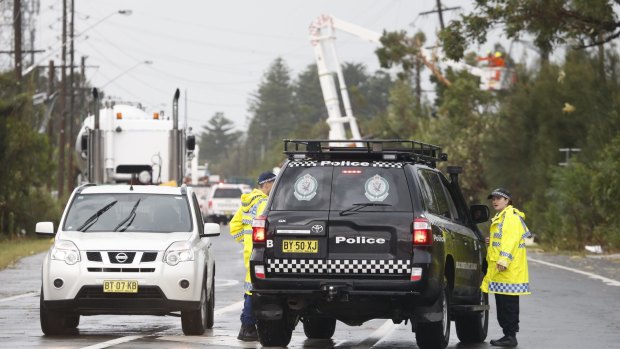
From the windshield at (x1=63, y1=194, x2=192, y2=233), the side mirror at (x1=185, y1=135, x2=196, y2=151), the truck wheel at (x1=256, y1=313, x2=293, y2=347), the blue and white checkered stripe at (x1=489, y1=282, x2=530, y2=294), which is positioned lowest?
the truck wheel at (x1=256, y1=313, x2=293, y2=347)

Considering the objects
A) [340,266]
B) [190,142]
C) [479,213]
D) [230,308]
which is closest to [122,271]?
[340,266]

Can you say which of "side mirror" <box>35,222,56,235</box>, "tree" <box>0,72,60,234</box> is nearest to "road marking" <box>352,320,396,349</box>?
"side mirror" <box>35,222,56,235</box>

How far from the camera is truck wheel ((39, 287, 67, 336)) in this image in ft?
53.2

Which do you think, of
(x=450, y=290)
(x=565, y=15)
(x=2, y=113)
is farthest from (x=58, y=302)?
(x=2, y=113)

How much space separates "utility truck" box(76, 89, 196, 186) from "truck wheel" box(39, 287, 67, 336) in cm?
1580

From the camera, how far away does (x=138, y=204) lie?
17.5 metres

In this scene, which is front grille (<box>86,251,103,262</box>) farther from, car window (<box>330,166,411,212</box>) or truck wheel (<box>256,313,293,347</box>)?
car window (<box>330,166,411,212</box>)

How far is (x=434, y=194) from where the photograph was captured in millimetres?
14852

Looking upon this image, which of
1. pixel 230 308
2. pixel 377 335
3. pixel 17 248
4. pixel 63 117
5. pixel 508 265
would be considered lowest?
pixel 17 248

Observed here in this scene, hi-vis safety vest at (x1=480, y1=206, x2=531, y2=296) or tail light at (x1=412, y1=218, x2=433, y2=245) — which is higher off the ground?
tail light at (x1=412, y1=218, x2=433, y2=245)

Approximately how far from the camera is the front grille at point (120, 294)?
Result: 52.4ft

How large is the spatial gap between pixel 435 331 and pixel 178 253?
3.34 metres

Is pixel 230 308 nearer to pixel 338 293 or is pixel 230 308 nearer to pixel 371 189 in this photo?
pixel 371 189

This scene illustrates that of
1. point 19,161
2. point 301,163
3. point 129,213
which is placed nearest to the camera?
point 301,163
